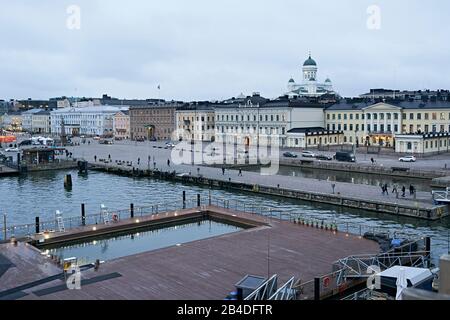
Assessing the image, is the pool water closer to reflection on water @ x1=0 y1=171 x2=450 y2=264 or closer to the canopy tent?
reflection on water @ x1=0 y1=171 x2=450 y2=264

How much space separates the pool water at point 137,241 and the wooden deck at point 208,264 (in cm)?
211

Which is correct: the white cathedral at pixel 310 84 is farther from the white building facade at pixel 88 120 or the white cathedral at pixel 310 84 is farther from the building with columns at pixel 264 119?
the white building facade at pixel 88 120

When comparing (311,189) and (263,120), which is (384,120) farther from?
(311,189)

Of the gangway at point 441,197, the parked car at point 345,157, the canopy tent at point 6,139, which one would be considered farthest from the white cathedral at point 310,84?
the gangway at point 441,197

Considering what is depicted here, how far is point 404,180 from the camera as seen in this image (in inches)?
1607

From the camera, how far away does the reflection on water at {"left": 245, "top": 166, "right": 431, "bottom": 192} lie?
128 feet

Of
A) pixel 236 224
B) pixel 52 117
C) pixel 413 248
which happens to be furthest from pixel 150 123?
pixel 413 248

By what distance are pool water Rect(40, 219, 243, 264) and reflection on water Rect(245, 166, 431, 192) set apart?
59.2ft

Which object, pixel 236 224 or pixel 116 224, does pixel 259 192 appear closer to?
pixel 236 224

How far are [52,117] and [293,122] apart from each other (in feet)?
251

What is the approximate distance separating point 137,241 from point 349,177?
2588 cm

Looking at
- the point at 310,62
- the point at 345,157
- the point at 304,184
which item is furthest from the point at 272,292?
the point at 310,62

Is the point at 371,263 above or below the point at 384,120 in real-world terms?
below

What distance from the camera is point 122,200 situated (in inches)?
1284
